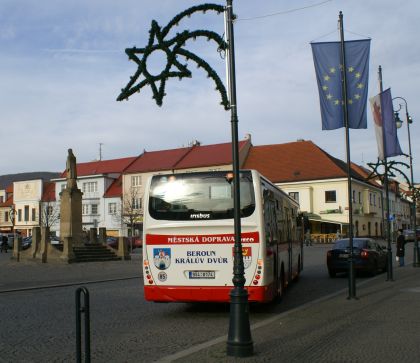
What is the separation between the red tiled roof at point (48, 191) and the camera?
83.0 metres

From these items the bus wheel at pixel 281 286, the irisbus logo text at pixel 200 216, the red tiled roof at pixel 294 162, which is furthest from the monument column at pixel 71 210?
the red tiled roof at pixel 294 162

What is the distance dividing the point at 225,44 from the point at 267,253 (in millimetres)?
4471

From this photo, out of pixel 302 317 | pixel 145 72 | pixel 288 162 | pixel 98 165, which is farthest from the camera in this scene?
pixel 98 165

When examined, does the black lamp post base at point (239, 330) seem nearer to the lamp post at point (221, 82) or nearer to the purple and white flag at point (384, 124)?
the lamp post at point (221, 82)

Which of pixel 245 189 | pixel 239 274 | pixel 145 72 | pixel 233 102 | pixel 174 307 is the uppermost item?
pixel 145 72

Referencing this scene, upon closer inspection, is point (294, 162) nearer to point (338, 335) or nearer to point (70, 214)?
point (70, 214)

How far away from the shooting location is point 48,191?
8500cm

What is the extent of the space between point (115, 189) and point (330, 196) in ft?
97.4

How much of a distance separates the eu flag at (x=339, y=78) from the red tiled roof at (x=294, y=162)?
53.1 metres

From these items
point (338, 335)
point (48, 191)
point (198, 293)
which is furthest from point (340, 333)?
point (48, 191)

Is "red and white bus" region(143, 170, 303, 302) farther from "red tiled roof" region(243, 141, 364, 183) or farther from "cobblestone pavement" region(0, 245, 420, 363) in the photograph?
"red tiled roof" region(243, 141, 364, 183)

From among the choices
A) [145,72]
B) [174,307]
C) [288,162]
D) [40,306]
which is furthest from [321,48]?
[288,162]

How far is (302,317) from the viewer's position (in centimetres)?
1116

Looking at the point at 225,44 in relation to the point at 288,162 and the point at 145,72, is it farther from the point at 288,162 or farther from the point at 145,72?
the point at 288,162
